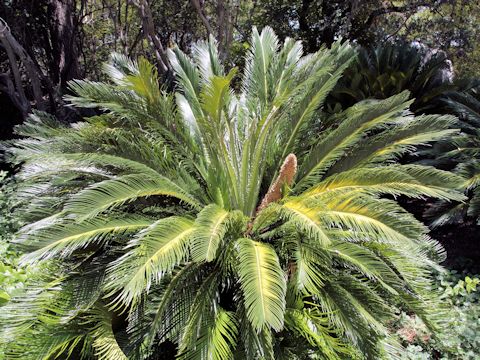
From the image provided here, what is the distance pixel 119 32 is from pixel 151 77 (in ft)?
29.3

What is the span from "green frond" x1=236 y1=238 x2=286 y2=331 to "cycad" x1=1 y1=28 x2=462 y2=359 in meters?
0.01

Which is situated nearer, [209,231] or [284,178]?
[209,231]

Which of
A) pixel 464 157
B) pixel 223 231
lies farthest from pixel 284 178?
pixel 464 157

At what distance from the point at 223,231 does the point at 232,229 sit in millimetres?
325

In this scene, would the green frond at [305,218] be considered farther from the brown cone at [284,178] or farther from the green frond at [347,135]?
the green frond at [347,135]

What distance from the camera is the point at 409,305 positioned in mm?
2717

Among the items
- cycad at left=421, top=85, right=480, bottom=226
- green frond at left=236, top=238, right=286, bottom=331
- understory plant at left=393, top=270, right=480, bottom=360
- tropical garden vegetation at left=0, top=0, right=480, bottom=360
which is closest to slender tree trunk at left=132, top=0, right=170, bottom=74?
tropical garden vegetation at left=0, top=0, right=480, bottom=360

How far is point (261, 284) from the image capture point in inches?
90.4

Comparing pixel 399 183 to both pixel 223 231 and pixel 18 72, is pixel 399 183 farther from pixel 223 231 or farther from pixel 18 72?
pixel 18 72

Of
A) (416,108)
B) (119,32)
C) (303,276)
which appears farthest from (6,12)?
(303,276)

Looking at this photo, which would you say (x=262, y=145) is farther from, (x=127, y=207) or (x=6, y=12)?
(x=6, y=12)

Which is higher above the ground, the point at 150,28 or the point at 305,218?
the point at 150,28

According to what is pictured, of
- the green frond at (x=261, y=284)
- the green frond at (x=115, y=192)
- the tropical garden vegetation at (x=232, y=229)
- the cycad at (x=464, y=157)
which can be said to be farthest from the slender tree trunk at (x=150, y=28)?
Answer: the green frond at (x=261, y=284)

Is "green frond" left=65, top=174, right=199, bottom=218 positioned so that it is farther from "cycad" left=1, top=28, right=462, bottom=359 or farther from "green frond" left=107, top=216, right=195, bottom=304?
"green frond" left=107, top=216, right=195, bottom=304
